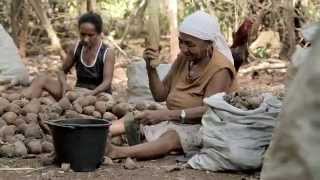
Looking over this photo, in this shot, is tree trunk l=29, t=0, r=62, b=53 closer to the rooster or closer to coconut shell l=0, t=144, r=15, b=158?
the rooster

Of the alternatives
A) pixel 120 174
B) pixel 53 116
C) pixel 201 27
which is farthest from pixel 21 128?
pixel 201 27

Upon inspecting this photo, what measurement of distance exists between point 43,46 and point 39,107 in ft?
21.8

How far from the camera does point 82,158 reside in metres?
3.90

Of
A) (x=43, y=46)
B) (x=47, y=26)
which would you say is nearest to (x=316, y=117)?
(x=47, y=26)

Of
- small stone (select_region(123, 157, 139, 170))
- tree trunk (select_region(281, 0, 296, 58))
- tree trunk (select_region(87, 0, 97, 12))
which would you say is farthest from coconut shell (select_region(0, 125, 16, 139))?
tree trunk (select_region(87, 0, 97, 12))

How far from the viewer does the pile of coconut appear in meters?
4.49

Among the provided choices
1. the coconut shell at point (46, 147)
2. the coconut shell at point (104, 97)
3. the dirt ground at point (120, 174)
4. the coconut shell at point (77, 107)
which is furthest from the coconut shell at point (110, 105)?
the dirt ground at point (120, 174)

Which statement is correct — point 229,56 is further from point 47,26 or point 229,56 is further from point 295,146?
point 47,26

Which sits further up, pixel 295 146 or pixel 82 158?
pixel 295 146

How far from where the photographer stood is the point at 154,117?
13.9ft

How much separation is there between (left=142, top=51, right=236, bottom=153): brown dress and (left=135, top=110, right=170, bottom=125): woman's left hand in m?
0.14

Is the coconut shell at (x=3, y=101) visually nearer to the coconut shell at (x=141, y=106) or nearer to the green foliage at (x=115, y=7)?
the coconut shell at (x=141, y=106)

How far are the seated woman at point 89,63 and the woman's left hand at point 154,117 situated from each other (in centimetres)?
136

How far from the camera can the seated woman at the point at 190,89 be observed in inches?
165
